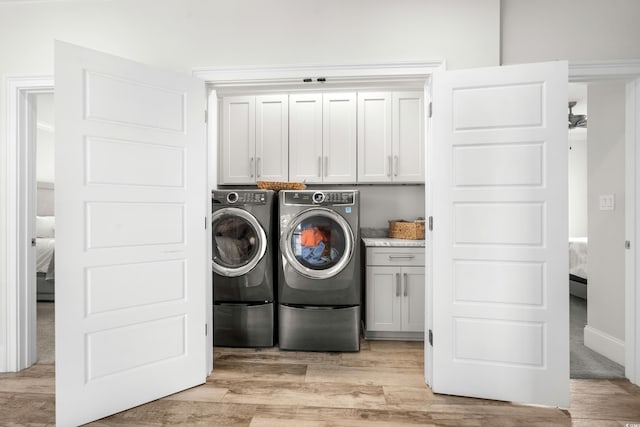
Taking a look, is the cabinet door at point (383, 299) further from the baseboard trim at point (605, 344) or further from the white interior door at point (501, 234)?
the baseboard trim at point (605, 344)

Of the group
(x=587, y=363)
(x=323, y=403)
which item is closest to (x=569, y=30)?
(x=587, y=363)

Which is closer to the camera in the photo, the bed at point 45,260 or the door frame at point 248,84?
the door frame at point 248,84

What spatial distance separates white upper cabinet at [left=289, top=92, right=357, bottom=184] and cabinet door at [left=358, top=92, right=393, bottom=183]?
0.08 meters

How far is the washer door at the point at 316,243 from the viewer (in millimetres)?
2793

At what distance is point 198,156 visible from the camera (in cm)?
219

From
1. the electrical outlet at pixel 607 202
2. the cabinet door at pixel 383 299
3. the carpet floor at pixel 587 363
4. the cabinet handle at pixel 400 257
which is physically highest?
the electrical outlet at pixel 607 202

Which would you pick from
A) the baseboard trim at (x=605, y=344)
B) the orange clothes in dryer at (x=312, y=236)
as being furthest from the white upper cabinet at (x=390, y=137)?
the baseboard trim at (x=605, y=344)

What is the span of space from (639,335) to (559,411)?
2.66 ft

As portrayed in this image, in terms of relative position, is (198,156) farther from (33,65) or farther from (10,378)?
(10,378)

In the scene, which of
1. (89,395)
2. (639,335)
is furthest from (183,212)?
(639,335)

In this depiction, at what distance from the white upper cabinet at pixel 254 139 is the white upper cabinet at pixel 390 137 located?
30.0 inches

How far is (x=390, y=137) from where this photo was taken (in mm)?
3400

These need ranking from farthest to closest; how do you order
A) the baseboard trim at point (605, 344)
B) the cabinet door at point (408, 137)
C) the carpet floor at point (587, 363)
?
the cabinet door at point (408, 137) → the baseboard trim at point (605, 344) → the carpet floor at point (587, 363)

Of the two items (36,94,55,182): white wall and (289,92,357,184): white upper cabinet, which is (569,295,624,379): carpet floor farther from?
(36,94,55,182): white wall
